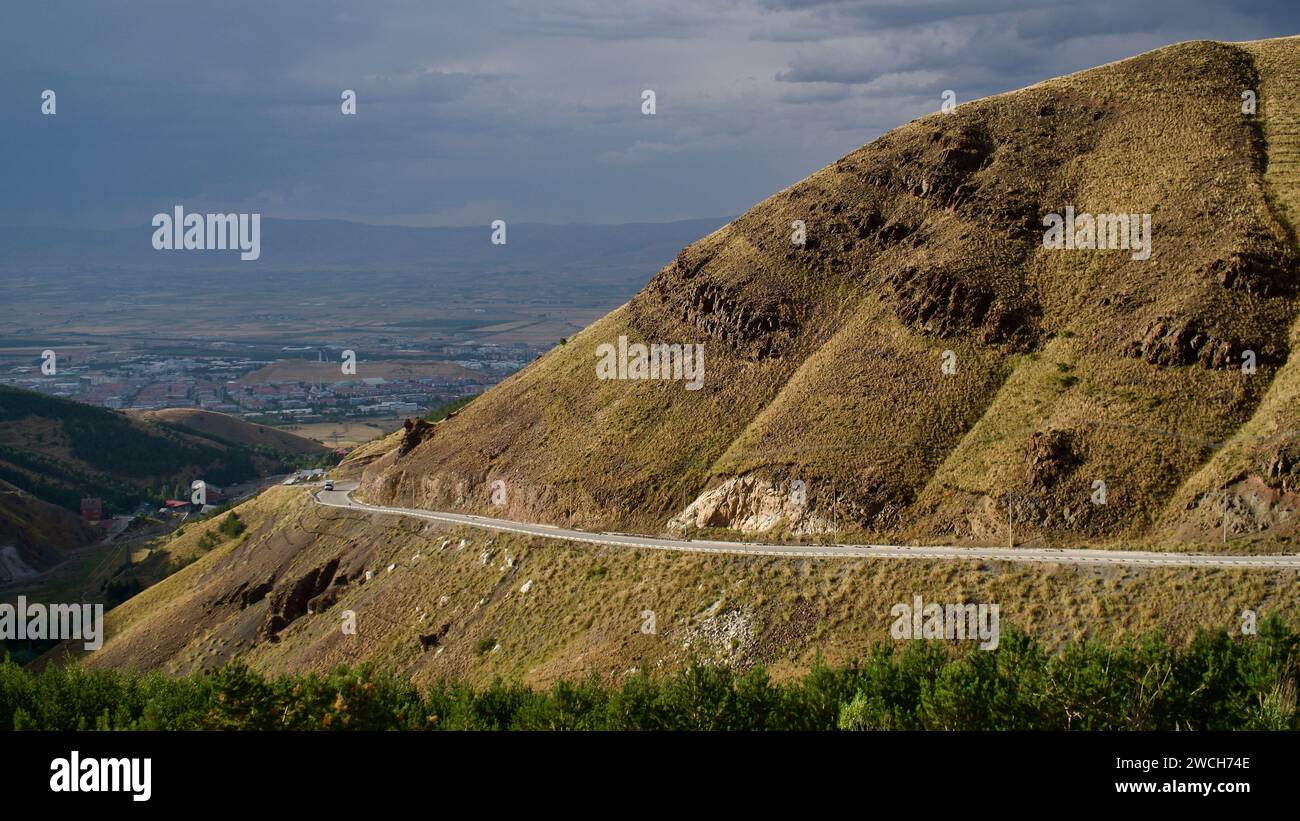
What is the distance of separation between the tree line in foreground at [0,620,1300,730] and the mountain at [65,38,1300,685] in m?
7.63

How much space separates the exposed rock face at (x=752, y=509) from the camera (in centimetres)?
6462

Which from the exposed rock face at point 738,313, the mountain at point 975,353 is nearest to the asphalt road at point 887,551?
the mountain at point 975,353

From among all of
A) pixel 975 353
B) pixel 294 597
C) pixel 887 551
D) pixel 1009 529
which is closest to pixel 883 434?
pixel 975 353

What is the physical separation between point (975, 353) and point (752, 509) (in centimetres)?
1771

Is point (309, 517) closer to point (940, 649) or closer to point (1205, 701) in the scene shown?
point (940, 649)

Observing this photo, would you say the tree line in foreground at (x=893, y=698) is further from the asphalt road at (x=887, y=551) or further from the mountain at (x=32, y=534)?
the mountain at (x=32, y=534)

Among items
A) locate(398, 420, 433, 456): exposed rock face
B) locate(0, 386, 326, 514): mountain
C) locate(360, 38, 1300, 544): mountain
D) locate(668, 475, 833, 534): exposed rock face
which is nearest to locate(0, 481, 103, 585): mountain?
locate(0, 386, 326, 514): mountain

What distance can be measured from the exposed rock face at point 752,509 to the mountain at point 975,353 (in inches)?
5.5

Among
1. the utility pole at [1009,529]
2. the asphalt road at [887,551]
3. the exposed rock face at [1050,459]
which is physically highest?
the exposed rock face at [1050,459]

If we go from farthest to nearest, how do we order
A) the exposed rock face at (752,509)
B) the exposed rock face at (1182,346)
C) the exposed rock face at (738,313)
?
1. the exposed rock face at (738,313)
2. the exposed rock face at (752,509)
3. the exposed rock face at (1182,346)

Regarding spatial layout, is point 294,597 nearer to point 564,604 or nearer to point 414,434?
point 414,434

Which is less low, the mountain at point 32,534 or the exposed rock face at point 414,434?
the exposed rock face at point 414,434

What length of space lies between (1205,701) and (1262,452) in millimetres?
20980

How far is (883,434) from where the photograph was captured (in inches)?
2616
